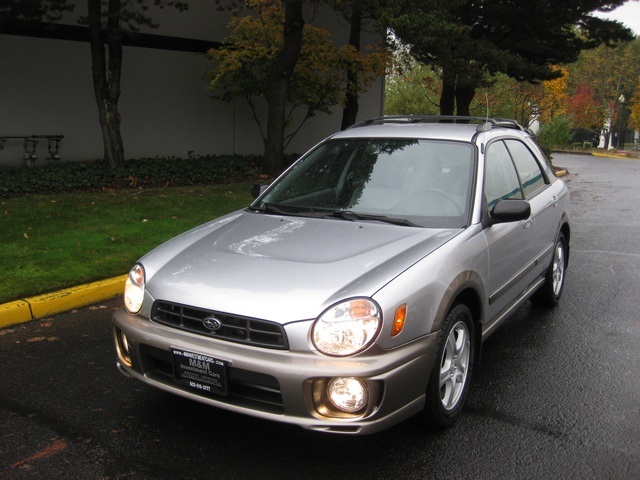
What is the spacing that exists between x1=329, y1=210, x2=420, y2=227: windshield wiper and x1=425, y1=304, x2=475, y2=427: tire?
2.14ft

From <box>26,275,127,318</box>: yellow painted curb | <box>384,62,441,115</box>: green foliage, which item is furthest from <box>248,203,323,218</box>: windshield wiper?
<box>384,62,441,115</box>: green foliage

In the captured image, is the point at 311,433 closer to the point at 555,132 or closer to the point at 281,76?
the point at 281,76

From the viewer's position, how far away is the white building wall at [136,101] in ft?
43.8

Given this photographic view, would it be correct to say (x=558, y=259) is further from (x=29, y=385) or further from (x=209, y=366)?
(x=29, y=385)

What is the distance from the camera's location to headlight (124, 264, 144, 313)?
3.59 metres

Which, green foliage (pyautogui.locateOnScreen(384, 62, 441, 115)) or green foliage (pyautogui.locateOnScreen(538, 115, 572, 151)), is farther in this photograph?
green foliage (pyautogui.locateOnScreen(384, 62, 441, 115))

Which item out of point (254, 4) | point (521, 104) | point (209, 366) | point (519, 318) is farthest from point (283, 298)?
point (521, 104)

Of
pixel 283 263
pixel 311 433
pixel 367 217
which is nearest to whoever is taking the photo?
pixel 283 263

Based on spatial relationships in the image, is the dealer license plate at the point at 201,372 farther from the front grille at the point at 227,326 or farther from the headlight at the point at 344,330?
the headlight at the point at 344,330

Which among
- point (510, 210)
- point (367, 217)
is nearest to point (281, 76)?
point (367, 217)

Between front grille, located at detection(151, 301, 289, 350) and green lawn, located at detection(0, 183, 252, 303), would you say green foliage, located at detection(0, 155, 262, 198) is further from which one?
front grille, located at detection(151, 301, 289, 350)

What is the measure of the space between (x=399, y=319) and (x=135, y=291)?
151 cm

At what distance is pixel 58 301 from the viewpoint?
5.70 m

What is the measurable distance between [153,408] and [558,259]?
158 inches
